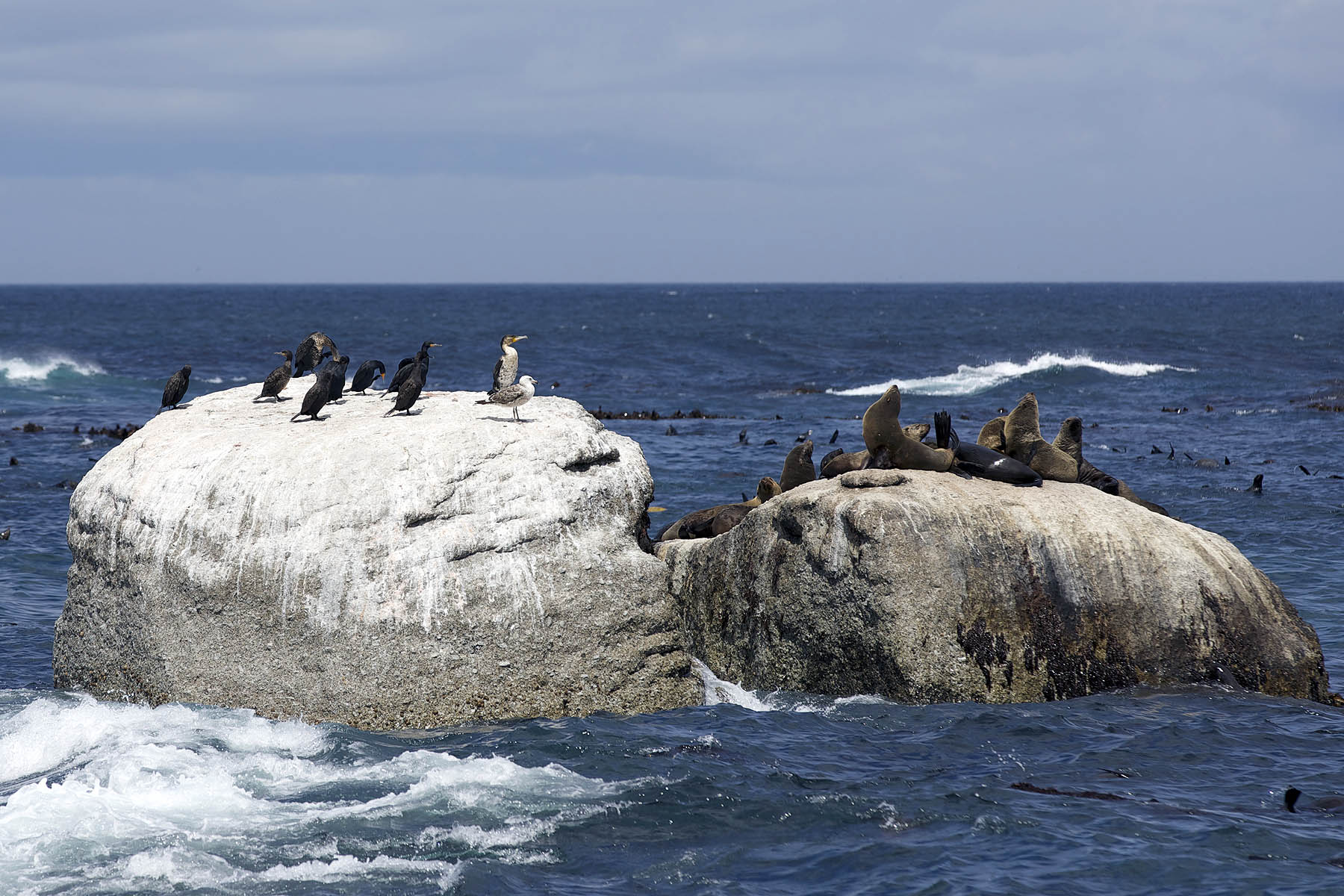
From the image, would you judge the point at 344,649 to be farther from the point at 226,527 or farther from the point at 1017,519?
the point at 1017,519

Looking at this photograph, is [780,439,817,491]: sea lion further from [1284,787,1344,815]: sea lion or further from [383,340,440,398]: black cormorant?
[1284,787,1344,815]: sea lion

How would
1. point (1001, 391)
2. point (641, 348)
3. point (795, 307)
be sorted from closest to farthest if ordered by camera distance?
point (1001, 391), point (641, 348), point (795, 307)

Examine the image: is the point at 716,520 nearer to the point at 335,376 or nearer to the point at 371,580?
the point at 335,376

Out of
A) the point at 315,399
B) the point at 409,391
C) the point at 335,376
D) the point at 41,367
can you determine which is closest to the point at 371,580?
the point at 409,391

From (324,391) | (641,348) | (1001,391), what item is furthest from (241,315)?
(324,391)

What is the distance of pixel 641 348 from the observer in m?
58.7

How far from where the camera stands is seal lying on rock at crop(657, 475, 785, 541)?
45.7 ft

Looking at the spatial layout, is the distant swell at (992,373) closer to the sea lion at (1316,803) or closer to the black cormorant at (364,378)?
the black cormorant at (364,378)

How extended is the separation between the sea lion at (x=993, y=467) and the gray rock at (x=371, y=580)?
3.52 meters

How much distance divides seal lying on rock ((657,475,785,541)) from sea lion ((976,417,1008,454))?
2.34m

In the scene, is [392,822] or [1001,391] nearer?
[392,822]

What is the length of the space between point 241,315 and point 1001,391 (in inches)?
2874

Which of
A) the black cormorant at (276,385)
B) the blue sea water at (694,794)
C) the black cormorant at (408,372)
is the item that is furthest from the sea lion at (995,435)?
the black cormorant at (276,385)

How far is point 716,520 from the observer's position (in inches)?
553
